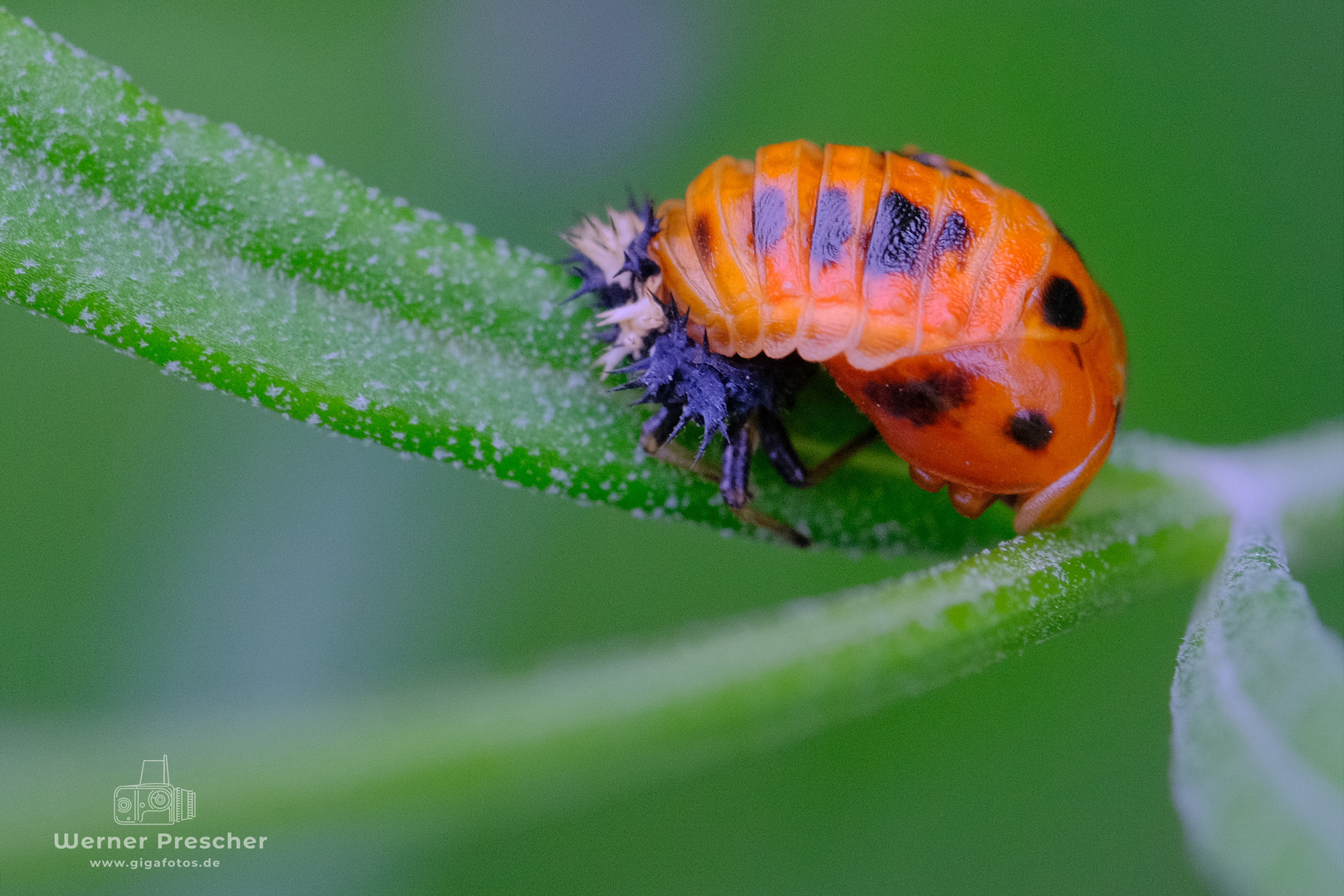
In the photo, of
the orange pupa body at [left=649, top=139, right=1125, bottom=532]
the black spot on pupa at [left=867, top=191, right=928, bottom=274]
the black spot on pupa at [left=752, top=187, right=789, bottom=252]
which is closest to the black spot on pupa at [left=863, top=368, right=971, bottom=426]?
the orange pupa body at [left=649, top=139, right=1125, bottom=532]

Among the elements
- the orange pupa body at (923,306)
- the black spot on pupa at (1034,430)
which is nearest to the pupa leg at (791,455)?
the orange pupa body at (923,306)

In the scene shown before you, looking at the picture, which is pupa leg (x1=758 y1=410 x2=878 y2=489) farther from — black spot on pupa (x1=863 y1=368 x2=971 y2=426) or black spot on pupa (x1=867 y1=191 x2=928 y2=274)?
black spot on pupa (x1=867 y1=191 x2=928 y2=274)

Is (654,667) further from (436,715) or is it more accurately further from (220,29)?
(220,29)

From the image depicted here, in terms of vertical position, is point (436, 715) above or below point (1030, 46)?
below

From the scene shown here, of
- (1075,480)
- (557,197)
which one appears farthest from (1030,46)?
(1075,480)

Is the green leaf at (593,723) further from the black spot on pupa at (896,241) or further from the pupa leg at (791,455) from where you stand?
the black spot on pupa at (896,241)

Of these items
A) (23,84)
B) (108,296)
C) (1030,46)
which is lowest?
(108,296)

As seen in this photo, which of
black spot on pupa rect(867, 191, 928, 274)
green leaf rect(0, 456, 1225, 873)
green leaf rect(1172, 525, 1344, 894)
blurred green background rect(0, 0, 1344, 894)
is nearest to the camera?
green leaf rect(1172, 525, 1344, 894)
